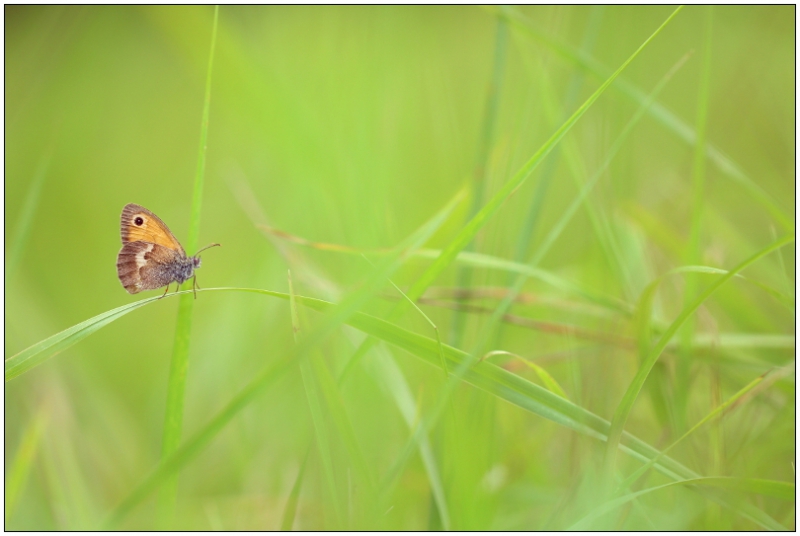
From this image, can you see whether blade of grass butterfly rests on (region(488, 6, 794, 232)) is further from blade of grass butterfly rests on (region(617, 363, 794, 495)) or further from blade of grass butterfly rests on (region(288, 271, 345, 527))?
blade of grass butterfly rests on (region(288, 271, 345, 527))

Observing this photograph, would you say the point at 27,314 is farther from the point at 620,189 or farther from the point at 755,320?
the point at 755,320

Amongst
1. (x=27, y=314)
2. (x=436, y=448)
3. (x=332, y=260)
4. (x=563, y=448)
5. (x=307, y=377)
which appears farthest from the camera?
(x=332, y=260)

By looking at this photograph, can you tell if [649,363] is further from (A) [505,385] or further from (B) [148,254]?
(B) [148,254]

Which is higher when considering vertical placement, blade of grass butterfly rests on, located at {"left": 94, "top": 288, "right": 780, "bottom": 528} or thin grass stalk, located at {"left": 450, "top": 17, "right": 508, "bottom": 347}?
thin grass stalk, located at {"left": 450, "top": 17, "right": 508, "bottom": 347}

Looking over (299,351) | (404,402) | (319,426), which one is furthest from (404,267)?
(299,351)

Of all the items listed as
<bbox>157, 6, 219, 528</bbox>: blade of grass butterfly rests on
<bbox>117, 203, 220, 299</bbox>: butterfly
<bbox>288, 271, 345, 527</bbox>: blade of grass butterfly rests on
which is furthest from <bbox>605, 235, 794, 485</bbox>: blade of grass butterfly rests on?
<bbox>117, 203, 220, 299</bbox>: butterfly

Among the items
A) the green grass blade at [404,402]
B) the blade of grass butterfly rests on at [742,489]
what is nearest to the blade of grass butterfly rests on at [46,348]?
the green grass blade at [404,402]

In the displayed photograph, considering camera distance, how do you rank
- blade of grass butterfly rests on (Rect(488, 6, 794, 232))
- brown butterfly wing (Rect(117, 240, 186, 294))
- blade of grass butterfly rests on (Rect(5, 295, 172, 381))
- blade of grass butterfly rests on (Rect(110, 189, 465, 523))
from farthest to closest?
blade of grass butterfly rests on (Rect(488, 6, 794, 232)) → brown butterfly wing (Rect(117, 240, 186, 294)) → blade of grass butterfly rests on (Rect(5, 295, 172, 381)) → blade of grass butterfly rests on (Rect(110, 189, 465, 523))

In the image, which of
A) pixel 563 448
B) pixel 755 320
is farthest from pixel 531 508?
pixel 755 320
